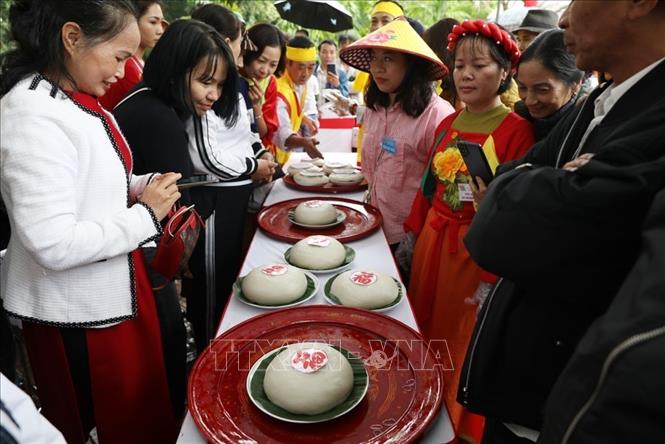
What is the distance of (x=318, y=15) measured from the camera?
16.9 feet

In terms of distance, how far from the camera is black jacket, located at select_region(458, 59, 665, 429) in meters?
0.66

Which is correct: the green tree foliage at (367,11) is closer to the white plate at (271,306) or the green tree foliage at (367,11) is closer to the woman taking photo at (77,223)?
the woman taking photo at (77,223)

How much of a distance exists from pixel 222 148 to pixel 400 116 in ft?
2.99

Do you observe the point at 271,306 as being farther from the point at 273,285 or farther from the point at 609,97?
the point at 609,97

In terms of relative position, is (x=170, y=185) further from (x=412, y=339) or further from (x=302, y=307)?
(x=412, y=339)

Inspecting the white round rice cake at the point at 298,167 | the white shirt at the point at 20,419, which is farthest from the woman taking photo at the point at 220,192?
the white shirt at the point at 20,419

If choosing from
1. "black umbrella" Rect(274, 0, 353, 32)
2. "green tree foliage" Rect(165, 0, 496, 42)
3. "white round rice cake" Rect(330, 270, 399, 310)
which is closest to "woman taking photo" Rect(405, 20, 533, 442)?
"white round rice cake" Rect(330, 270, 399, 310)

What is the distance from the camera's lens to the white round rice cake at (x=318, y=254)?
5.13ft

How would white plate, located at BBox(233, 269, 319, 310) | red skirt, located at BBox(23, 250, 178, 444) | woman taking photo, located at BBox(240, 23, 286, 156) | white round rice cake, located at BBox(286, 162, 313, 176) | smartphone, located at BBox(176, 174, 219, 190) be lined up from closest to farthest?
red skirt, located at BBox(23, 250, 178, 444) → white plate, located at BBox(233, 269, 319, 310) → smartphone, located at BBox(176, 174, 219, 190) → white round rice cake, located at BBox(286, 162, 313, 176) → woman taking photo, located at BBox(240, 23, 286, 156)

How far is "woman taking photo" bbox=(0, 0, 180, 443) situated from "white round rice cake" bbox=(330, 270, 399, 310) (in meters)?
0.58

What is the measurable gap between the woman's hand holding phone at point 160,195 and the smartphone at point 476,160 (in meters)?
0.90

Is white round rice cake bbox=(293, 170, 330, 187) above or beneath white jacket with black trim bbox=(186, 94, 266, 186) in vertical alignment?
beneath

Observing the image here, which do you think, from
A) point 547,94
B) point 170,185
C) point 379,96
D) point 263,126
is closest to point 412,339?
point 170,185

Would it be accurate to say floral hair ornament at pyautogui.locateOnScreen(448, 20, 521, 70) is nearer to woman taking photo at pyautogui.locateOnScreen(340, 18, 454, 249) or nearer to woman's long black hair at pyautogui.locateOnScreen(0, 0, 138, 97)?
woman taking photo at pyautogui.locateOnScreen(340, 18, 454, 249)
